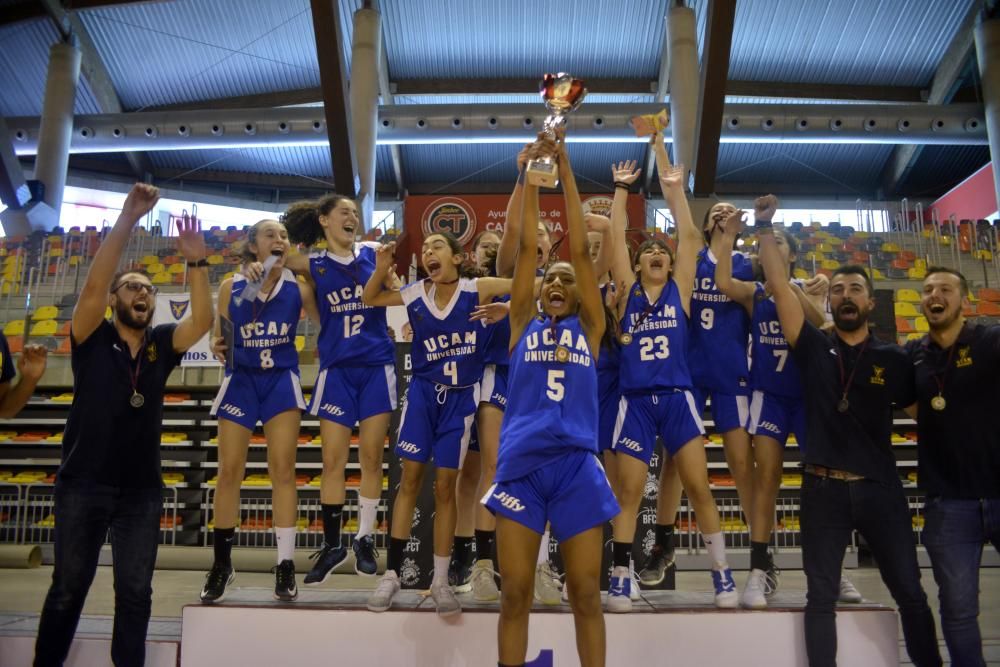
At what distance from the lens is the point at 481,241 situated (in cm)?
495

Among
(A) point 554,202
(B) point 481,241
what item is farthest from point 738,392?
(A) point 554,202

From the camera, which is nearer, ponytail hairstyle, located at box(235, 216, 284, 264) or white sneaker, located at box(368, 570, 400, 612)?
white sneaker, located at box(368, 570, 400, 612)

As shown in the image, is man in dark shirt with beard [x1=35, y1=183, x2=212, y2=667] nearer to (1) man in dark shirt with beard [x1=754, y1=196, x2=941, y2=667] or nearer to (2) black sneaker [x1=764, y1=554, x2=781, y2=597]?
(1) man in dark shirt with beard [x1=754, y1=196, x2=941, y2=667]

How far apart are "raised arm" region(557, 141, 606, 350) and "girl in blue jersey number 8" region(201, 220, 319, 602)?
1837mm

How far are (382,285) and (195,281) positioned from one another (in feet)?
3.28

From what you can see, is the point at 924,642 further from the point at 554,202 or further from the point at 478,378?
the point at 554,202

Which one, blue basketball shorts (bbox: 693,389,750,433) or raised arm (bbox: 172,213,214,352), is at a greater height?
raised arm (bbox: 172,213,214,352)

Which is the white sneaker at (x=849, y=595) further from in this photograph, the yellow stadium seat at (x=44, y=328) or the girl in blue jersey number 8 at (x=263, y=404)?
the yellow stadium seat at (x=44, y=328)

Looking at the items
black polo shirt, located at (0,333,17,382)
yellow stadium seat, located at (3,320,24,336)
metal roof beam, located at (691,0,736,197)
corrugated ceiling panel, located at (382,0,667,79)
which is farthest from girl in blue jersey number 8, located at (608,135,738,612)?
corrugated ceiling panel, located at (382,0,667,79)

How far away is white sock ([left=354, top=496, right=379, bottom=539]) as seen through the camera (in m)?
4.24

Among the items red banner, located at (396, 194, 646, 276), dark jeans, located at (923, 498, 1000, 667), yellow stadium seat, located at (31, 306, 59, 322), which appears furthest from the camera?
red banner, located at (396, 194, 646, 276)

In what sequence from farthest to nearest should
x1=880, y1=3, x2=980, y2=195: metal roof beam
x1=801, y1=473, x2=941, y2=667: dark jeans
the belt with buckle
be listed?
x1=880, y1=3, x2=980, y2=195: metal roof beam < the belt with buckle < x1=801, y1=473, x2=941, y2=667: dark jeans

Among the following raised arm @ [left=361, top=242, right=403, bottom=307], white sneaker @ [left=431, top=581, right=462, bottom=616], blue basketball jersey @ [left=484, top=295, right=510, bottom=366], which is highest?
raised arm @ [left=361, top=242, right=403, bottom=307]

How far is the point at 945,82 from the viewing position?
17.6 metres
